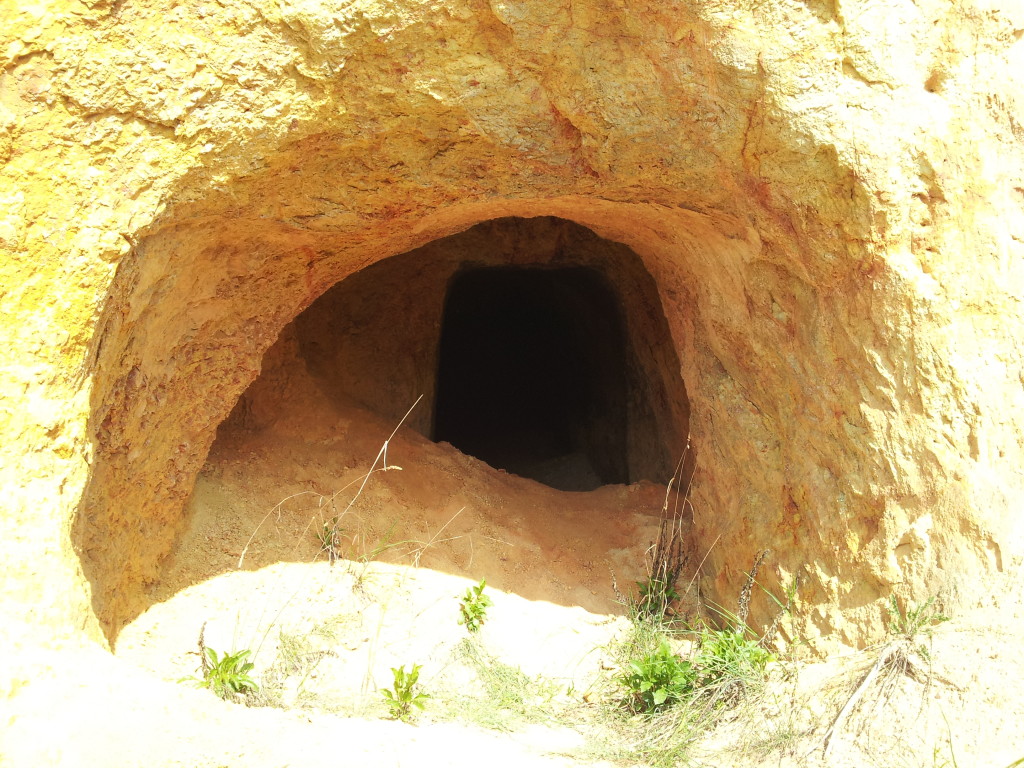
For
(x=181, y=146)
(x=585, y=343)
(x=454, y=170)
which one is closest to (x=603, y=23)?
(x=454, y=170)

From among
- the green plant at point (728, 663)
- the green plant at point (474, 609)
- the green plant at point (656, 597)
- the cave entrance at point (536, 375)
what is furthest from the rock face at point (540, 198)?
the cave entrance at point (536, 375)

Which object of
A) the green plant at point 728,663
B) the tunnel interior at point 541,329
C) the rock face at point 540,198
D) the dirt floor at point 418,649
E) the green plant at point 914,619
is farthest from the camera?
the tunnel interior at point 541,329

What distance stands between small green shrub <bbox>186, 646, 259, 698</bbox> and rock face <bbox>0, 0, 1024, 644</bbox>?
0.40 meters

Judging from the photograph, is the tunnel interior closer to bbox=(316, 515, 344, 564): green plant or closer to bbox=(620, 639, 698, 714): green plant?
bbox=(316, 515, 344, 564): green plant

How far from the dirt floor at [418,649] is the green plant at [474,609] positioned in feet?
0.16

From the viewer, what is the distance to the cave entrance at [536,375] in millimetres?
6258

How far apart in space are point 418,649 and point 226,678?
33.5 inches

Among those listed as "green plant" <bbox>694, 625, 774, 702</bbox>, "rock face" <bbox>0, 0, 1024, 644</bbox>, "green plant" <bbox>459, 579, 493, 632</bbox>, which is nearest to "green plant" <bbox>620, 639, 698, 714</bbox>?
"green plant" <bbox>694, 625, 774, 702</bbox>

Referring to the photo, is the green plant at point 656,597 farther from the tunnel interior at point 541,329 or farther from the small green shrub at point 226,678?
the small green shrub at point 226,678

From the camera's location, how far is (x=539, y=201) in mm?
3334

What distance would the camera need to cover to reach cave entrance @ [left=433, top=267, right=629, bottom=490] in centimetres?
Result: 626

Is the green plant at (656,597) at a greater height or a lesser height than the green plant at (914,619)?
lesser

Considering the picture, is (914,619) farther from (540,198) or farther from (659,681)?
(540,198)

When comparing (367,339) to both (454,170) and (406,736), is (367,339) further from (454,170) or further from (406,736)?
(406,736)
